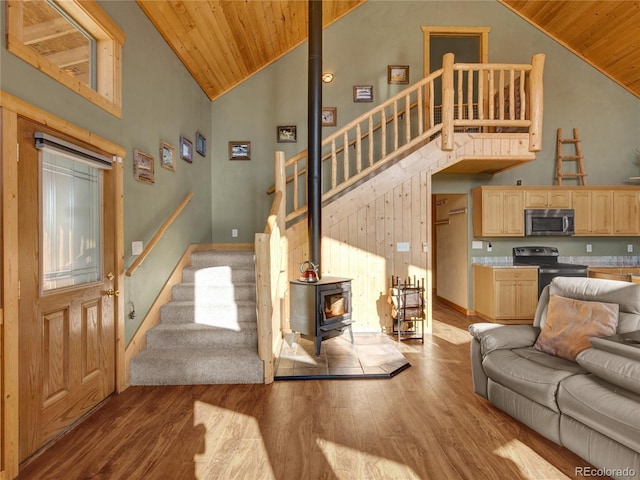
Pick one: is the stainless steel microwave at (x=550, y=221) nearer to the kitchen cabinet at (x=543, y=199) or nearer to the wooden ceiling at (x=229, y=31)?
the kitchen cabinet at (x=543, y=199)

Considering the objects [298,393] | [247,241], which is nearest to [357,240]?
[247,241]

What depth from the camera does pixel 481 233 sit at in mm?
5945

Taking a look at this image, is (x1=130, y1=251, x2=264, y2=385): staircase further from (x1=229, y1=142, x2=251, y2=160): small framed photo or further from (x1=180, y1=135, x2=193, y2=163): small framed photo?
(x1=229, y1=142, x2=251, y2=160): small framed photo

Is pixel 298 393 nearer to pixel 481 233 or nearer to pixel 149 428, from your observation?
pixel 149 428

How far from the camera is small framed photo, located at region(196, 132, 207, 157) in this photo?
5367 millimetres

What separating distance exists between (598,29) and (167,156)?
6.71 meters

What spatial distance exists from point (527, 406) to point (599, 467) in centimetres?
51

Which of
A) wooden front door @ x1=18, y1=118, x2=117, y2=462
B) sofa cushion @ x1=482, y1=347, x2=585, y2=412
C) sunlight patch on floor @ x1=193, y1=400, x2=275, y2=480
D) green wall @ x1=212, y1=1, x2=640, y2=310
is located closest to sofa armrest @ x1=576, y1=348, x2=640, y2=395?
sofa cushion @ x1=482, y1=347, x2=585, y2=412

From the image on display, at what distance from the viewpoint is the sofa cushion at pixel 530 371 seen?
228cm

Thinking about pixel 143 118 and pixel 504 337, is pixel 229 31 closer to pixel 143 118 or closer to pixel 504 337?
pixel 143 118

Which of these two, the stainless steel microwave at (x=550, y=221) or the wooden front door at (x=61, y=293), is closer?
the wooden front door at (x=61, y=293)

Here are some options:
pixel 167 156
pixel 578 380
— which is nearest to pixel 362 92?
pixel 167 156

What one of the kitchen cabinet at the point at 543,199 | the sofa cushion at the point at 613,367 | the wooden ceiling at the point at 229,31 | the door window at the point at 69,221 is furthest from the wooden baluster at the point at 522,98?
the door window at the point at 69,221

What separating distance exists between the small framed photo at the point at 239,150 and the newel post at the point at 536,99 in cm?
428
